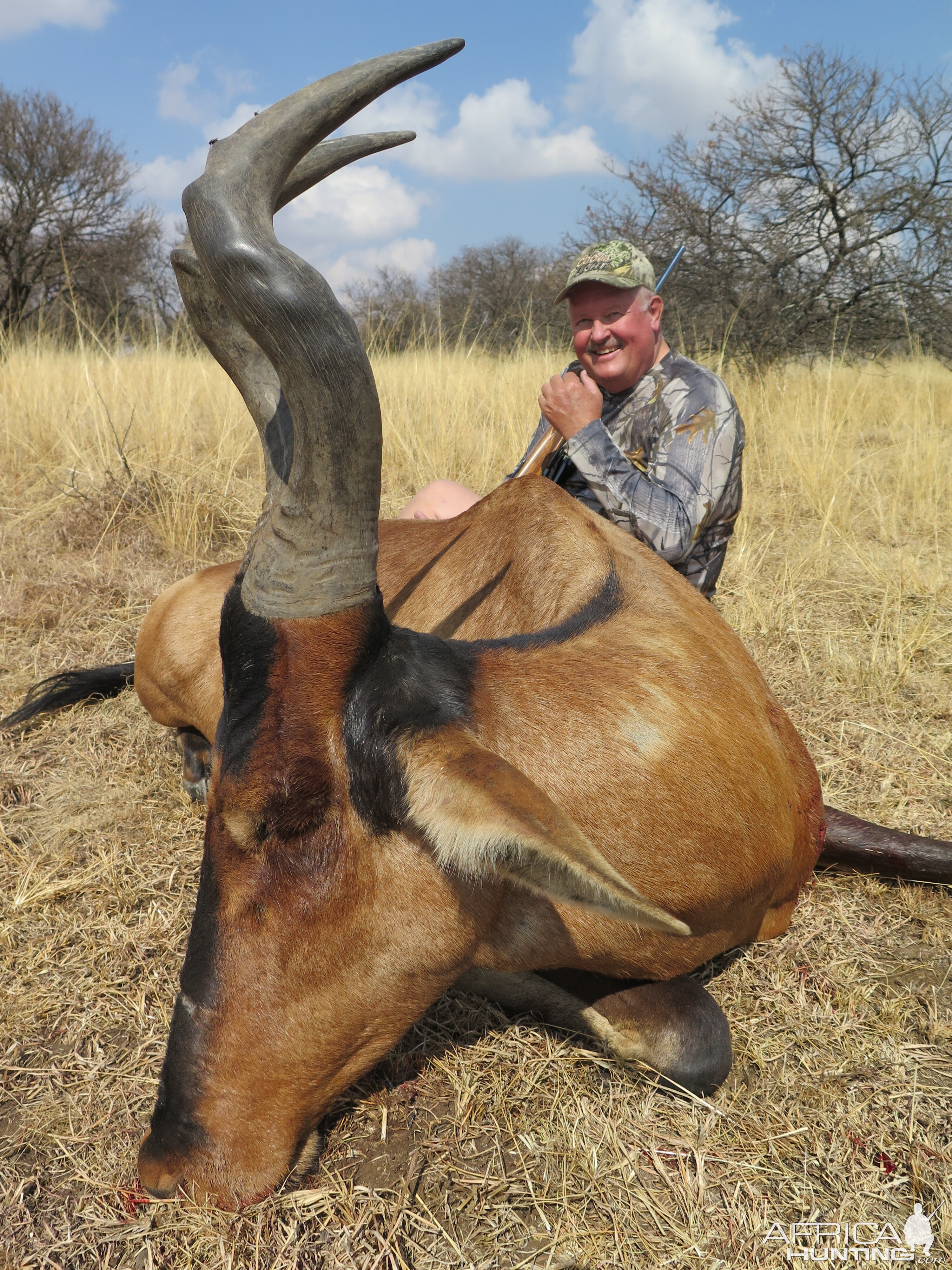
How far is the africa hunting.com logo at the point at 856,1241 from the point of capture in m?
1.84

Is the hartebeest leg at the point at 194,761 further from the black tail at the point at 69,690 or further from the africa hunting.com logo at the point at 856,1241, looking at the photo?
the africa hunting.com logo at the point at 856,1241

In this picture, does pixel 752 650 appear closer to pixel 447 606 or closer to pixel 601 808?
pixel 447 606

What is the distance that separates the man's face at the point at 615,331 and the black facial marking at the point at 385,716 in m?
2.75

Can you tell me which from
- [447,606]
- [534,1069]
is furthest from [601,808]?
[447,606]

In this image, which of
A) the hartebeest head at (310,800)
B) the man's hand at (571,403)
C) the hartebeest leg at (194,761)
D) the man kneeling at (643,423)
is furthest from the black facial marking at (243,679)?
the man's hand at (571,403)

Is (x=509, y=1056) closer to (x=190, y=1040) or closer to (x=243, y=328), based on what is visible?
(x=190, y=1040)

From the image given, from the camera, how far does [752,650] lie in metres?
4.96

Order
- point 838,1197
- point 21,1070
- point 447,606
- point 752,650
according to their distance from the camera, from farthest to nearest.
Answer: point 752,650, point 447,606, point 21,1070, point 838,1197

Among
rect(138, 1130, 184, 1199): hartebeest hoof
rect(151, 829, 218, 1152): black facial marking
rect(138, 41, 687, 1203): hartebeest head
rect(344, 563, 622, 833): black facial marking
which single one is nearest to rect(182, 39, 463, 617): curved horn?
rect(138, 41, 687, 1203): hartebeest head

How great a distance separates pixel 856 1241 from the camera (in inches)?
74.1

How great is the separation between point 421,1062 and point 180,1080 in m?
0.76

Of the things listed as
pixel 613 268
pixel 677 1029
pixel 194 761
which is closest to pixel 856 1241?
pixel 677 1029

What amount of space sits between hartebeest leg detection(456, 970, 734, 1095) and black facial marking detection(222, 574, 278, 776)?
1185mm

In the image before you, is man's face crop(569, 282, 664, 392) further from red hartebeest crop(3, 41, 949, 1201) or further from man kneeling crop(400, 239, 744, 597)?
red hartebeest crop(3, 41, 949, 1201)
